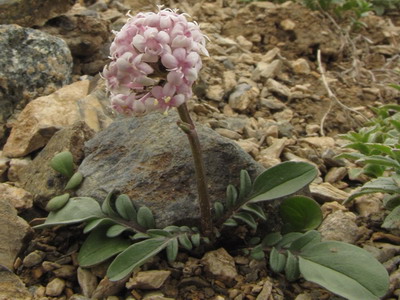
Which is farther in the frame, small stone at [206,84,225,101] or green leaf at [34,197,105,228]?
small stone at [206,84,225,101]

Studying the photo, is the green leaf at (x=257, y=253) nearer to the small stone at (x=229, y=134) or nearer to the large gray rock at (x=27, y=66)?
the small stone at (x=229, y=134)

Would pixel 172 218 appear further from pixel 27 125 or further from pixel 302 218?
pixel 27 125

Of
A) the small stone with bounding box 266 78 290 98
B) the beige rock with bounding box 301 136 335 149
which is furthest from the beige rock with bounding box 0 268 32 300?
the small stone with bounding box 266 78 290 98

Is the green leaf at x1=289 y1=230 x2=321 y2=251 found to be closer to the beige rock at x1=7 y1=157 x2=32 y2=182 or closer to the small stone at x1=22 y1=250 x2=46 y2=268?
the small stone at x1=22 y1=250 x2=46 y2=268

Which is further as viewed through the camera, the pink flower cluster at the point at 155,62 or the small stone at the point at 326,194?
the small stone at the point at 326,194

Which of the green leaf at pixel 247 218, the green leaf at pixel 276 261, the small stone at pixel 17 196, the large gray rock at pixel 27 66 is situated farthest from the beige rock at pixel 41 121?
the green leaf at pixel 276 261

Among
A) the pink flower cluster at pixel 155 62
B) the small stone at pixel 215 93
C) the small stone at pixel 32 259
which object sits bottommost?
the small stone at pixel 32 259
